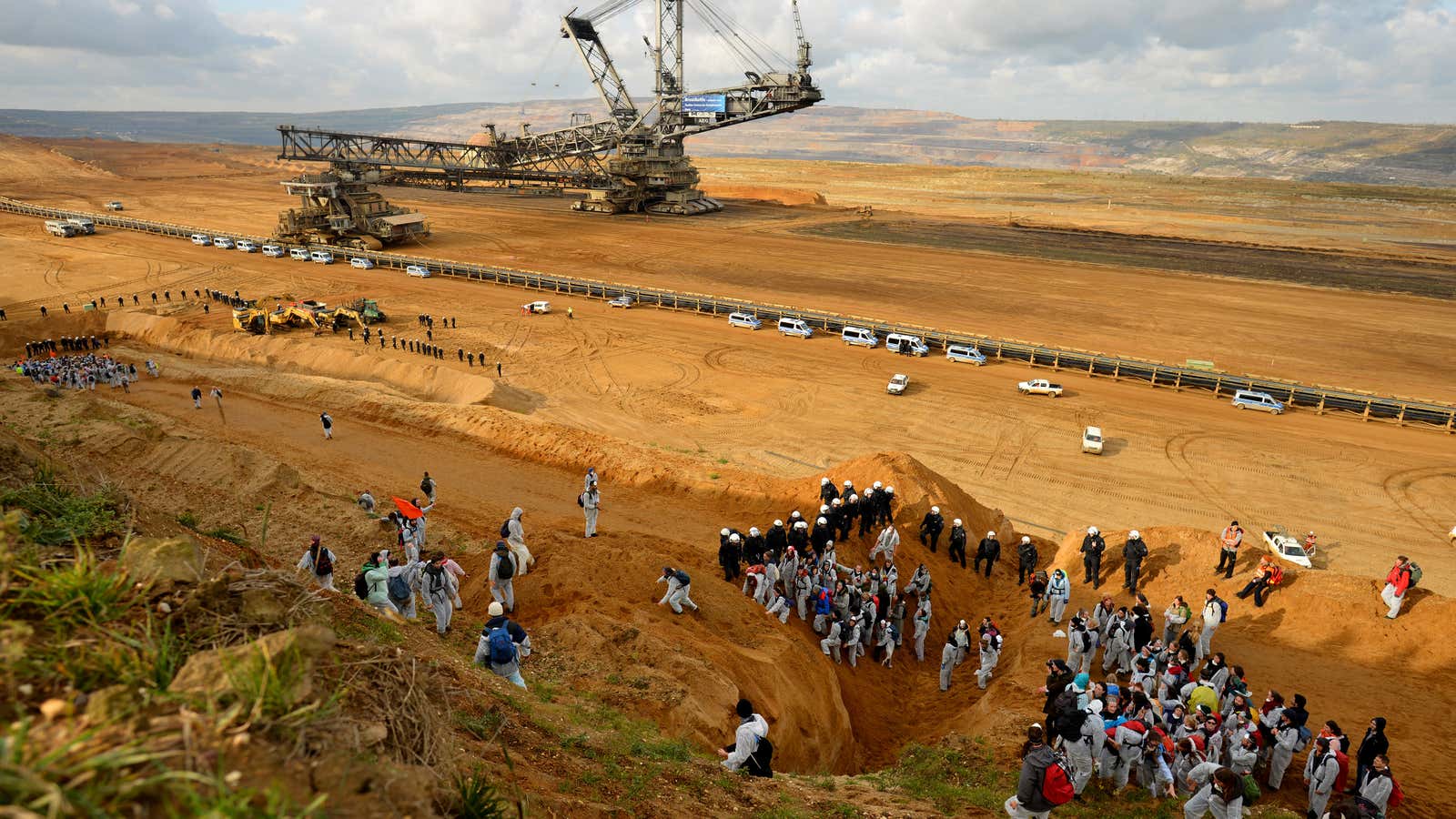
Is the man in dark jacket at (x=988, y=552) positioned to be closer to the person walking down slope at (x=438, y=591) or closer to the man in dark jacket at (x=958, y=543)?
the man in dark jacket at (x=958, y=543)

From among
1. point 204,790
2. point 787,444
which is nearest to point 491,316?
point 787,444

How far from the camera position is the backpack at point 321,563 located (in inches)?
483

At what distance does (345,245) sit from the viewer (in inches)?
2518

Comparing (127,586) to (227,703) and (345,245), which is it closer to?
(227,703)

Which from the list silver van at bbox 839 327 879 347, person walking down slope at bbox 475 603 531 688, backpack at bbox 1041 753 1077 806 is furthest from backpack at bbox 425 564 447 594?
silver van at bbox 839 327 879 347

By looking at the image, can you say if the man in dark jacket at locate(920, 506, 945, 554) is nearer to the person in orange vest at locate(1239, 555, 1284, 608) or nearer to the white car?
the person in orange vest at locate(1239, 555, 1284, 608)

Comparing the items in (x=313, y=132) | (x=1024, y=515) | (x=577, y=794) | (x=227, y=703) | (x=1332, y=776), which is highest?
(x=313, y=132)

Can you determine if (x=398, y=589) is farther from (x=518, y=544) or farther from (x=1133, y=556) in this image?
(x=1133, y=556)

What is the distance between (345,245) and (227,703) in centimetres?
6777

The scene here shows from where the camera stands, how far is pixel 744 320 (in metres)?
45.0

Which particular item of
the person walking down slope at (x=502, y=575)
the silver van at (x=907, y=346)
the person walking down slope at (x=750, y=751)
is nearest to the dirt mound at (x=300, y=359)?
the person walking down slope at (x=502, y=575)

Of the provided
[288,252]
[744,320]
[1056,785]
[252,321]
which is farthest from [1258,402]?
[288,252]

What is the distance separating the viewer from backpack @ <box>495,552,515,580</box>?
41.6ft

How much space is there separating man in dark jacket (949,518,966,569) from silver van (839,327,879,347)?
22.3 metres
